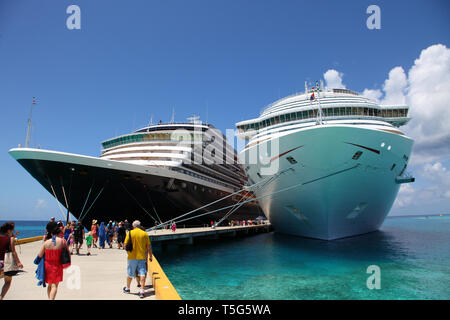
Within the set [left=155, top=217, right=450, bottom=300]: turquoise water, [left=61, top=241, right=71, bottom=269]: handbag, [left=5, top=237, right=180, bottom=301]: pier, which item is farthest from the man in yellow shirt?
[left=155, top=217, right=450, bottom=300]: turquoise water

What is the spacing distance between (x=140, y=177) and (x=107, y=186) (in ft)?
7.32

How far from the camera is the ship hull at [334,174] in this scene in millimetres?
12430

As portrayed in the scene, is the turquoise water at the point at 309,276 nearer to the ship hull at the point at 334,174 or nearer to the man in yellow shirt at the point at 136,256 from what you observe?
the ship hull at the point at 334,174

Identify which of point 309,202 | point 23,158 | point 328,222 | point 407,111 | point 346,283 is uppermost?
point 407,111

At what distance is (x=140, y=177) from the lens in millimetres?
17641

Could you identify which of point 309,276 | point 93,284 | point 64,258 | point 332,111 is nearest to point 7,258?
point 64,258

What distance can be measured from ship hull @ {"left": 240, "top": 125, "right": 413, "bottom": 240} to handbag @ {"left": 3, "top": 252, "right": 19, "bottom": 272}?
38.8 ft

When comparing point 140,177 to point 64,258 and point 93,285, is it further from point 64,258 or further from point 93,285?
point 64,258

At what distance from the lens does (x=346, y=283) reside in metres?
8.12

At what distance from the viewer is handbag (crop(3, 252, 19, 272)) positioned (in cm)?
387

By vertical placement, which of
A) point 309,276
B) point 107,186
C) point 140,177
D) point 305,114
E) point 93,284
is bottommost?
point 309,276

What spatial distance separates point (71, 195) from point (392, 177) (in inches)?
830
